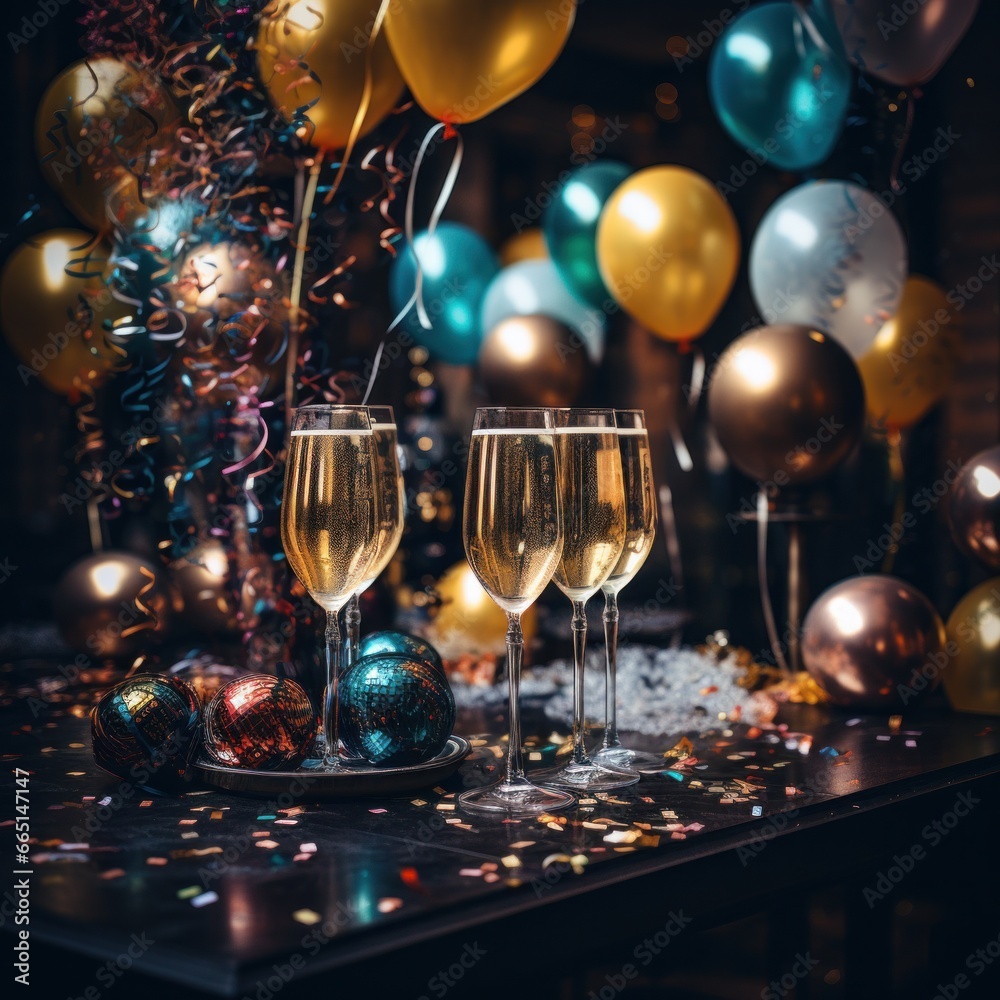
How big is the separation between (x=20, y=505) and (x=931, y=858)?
380cm

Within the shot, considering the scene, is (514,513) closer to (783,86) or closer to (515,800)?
(515,800)

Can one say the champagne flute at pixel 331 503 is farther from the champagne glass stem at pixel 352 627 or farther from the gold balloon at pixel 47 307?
the gold balloon at pixel 47 307

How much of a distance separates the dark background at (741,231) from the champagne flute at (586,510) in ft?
2.12

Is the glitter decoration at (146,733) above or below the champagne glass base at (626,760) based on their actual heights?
above

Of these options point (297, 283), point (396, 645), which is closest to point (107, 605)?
point (297, 283)

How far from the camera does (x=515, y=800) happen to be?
1.02 metres

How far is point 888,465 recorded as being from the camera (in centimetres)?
267

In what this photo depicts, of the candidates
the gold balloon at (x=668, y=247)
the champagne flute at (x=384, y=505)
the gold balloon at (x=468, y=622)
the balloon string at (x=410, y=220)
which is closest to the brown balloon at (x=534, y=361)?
the gold balloon at (x=668, y=247)

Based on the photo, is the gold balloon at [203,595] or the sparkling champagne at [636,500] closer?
the sparkling champagne at [636,500]

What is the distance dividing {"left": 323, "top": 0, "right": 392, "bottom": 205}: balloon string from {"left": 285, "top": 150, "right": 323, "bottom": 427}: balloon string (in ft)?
0.14

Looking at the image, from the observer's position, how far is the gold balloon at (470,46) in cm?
155

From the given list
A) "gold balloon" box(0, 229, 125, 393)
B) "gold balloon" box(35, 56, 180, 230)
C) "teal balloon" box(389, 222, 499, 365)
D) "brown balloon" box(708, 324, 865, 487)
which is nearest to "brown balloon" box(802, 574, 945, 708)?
"brown balloon" box(708, 324, 865, 487)

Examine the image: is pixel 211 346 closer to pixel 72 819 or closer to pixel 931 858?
pixel 72 819

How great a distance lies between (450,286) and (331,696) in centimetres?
190
